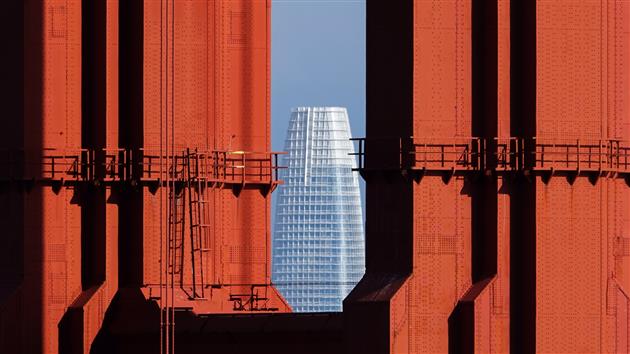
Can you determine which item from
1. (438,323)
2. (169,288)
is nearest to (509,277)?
(438,323)

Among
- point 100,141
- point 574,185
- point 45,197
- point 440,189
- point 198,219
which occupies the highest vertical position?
point 100,141

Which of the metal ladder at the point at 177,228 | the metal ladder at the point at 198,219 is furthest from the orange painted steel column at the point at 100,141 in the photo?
the metal ladder at the point at 198,219

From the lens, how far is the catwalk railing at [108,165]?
211 feet

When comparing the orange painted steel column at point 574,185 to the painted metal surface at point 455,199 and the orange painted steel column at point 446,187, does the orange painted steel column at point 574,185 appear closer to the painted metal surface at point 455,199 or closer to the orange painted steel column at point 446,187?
the painted metal surface at point 455,199

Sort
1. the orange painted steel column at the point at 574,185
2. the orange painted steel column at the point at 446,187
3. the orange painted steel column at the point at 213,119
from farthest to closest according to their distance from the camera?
1. the orange painted steel column at the point at 213,119
2. the orange painted steel column at the point at 446,187
3. the orange painted steel column at the point at 574,185

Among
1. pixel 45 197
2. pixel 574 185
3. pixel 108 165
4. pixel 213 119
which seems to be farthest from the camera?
pixel 213 119

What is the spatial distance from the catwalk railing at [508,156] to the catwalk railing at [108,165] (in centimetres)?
917

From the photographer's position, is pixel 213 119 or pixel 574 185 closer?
pixel 574 185

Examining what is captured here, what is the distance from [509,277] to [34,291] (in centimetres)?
1460

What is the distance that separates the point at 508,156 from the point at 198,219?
12.2 meters

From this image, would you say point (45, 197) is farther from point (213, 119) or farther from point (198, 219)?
point (213, 119)

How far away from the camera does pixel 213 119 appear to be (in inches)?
2645

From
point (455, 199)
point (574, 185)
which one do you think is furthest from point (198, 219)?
point (574, 185)

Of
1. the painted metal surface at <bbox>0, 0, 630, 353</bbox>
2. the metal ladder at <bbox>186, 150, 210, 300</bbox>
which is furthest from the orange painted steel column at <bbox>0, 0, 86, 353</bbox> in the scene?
the metal ladder at <bbox>186, 150, 210, 300</bbox>
